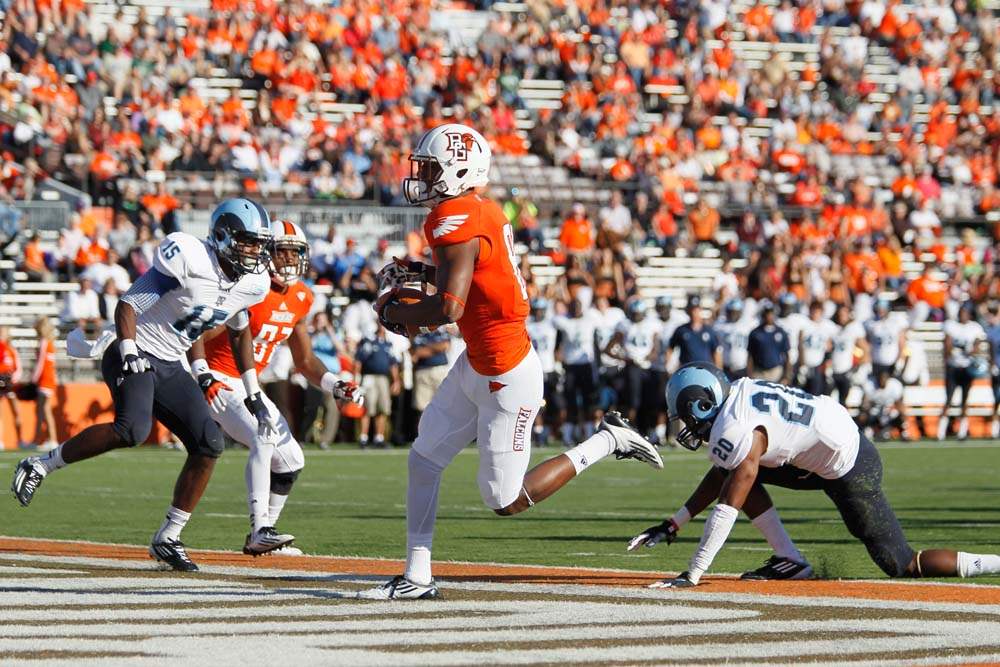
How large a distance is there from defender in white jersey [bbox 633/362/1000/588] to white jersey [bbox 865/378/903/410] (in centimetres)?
1642

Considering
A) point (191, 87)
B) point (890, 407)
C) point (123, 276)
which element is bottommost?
point (890, 407)

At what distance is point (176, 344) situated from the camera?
9.44 m

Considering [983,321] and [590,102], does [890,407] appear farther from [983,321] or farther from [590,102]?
[590,102]

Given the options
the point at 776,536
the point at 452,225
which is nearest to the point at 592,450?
the point at 776,536

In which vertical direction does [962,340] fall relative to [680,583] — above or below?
below

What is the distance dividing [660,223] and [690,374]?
780 inches

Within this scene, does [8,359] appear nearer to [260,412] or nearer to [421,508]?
[260,412]

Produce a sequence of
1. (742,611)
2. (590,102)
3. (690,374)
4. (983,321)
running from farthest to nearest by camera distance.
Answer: (590,102), (983,321), (690,374), (742,611)

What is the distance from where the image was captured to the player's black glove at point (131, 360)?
8805 mm

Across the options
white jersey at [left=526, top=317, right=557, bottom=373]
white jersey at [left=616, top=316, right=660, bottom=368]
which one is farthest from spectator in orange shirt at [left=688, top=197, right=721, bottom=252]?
white jersey at [left=526, top=317, right=557, bottom=373]

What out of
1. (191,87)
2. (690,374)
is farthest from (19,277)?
(690,374)

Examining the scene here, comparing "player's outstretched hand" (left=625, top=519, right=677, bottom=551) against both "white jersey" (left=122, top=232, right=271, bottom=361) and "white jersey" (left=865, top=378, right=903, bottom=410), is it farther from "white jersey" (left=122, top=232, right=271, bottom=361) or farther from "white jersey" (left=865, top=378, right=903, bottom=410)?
"white jersey" (left=865, top=378, right=903, bottom=410)

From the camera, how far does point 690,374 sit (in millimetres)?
8234

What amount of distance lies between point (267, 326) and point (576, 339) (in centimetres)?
1262
